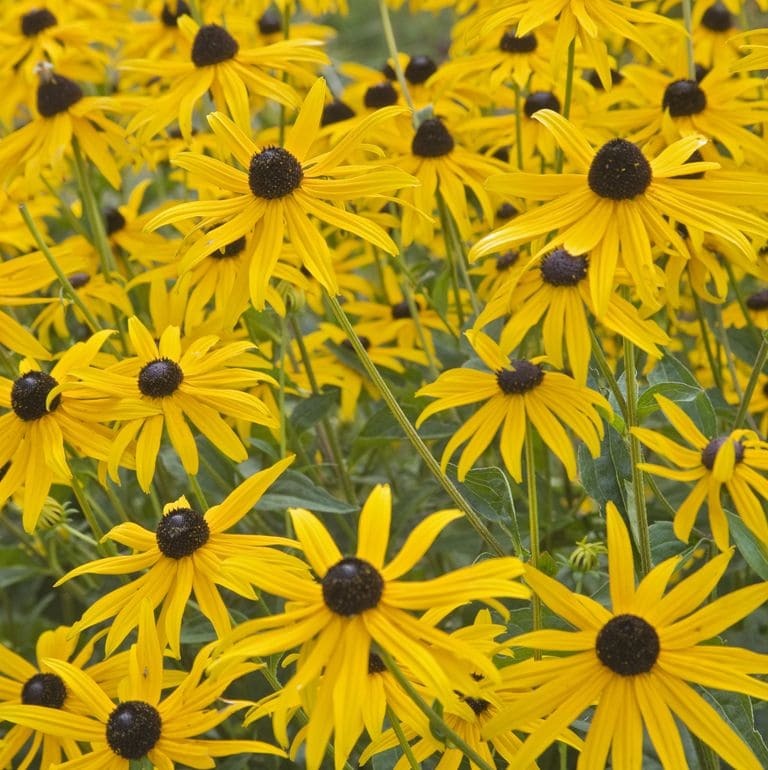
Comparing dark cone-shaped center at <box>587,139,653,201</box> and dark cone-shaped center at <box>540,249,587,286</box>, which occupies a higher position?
dark cone-shaped center at <box>587,139,653,201</box>

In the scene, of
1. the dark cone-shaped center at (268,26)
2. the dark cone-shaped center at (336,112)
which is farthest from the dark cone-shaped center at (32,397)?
the dark cone-shaped center at (268,26)

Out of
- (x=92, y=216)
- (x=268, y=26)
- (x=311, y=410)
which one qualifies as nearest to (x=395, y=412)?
(x=311, y=410)

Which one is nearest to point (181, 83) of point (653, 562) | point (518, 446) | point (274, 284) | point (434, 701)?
point (274, 284)

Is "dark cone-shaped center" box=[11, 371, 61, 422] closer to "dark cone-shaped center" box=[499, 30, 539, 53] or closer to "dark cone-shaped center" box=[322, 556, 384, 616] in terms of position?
"dark cone-shaped center" box=[322, 556, 384, 616]

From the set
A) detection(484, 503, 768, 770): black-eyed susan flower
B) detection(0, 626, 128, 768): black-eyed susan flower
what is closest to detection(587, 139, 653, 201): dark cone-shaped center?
detection(484, 503, 768, 770): black-eyed susan flower

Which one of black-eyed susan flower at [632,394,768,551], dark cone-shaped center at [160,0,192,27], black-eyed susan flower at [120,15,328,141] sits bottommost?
black-eyed susan flower at [632,394,768,551]

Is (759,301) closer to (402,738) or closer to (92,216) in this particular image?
(92,216)
